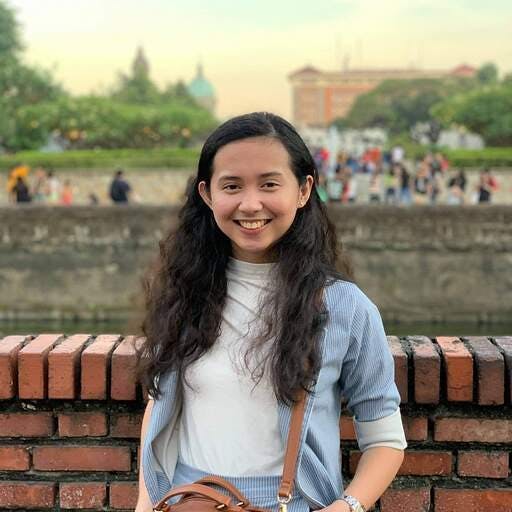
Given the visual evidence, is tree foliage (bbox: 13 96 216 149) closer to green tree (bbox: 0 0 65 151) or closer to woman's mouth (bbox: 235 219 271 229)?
green tree (bbox: 0 0 65 151)

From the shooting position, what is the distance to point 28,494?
2.71 meters

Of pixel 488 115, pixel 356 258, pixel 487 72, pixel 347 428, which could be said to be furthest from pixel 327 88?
pixel 347 428

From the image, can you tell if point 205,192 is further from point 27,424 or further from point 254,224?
point 27,424

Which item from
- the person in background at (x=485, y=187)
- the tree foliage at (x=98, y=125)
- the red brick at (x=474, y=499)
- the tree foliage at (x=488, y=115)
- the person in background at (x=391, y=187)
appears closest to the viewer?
the red brick at (x=474, y=499)

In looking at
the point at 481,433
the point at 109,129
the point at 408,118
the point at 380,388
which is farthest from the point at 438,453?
the point at 408,118

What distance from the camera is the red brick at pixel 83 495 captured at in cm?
271

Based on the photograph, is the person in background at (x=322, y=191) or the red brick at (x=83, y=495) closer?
the person in background at (x=322, y=191)

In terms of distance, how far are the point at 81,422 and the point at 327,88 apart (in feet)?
399

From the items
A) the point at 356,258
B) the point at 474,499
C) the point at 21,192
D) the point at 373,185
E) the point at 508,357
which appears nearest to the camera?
the point at 508,357

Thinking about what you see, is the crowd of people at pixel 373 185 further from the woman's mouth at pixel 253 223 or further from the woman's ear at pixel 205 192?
the woman's mouth at pixel 253 223

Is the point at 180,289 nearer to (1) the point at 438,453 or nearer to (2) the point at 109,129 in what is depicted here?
(1) the point at 438,453

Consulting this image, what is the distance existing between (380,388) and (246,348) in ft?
1.02

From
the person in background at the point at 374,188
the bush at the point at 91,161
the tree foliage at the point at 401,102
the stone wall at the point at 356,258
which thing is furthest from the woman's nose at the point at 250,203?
the tree foliage at the point at 401,102

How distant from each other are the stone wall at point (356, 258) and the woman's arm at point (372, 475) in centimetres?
1554
